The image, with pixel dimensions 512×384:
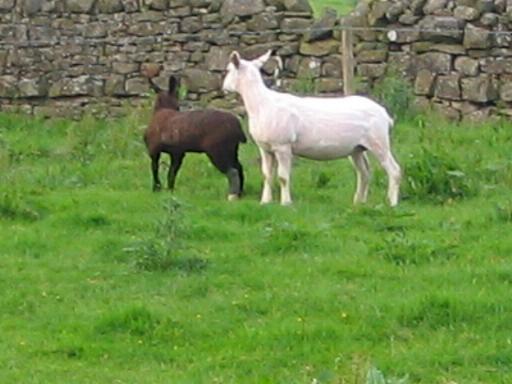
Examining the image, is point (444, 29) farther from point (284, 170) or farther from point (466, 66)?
point (284, 170)

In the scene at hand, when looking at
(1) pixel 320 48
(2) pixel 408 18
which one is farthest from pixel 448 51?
(1) pixel 320 48

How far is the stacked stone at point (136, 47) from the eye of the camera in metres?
20.8

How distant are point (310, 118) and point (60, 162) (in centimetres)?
428

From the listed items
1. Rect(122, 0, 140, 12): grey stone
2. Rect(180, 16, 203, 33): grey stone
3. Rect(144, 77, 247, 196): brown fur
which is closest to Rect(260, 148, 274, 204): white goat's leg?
Rect(144, 77, 247, 196): brown fur

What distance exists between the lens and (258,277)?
37.1ft

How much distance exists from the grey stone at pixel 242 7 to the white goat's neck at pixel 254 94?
6286 millimetres

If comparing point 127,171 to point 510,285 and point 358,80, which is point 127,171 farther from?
point 510,285

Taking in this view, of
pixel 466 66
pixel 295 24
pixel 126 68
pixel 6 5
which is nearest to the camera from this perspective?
pixel 466 66

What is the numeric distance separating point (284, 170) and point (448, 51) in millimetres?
5711

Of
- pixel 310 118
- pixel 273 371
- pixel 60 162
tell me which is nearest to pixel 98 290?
pixel 273 371

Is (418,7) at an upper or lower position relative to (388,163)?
upper

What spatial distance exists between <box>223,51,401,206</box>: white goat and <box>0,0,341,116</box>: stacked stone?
18.0 feet

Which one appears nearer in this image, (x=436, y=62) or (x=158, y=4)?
(x=436, y=62)

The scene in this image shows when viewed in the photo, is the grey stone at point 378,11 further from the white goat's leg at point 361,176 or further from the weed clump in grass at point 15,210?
the weed clump in grass at point 15,210
